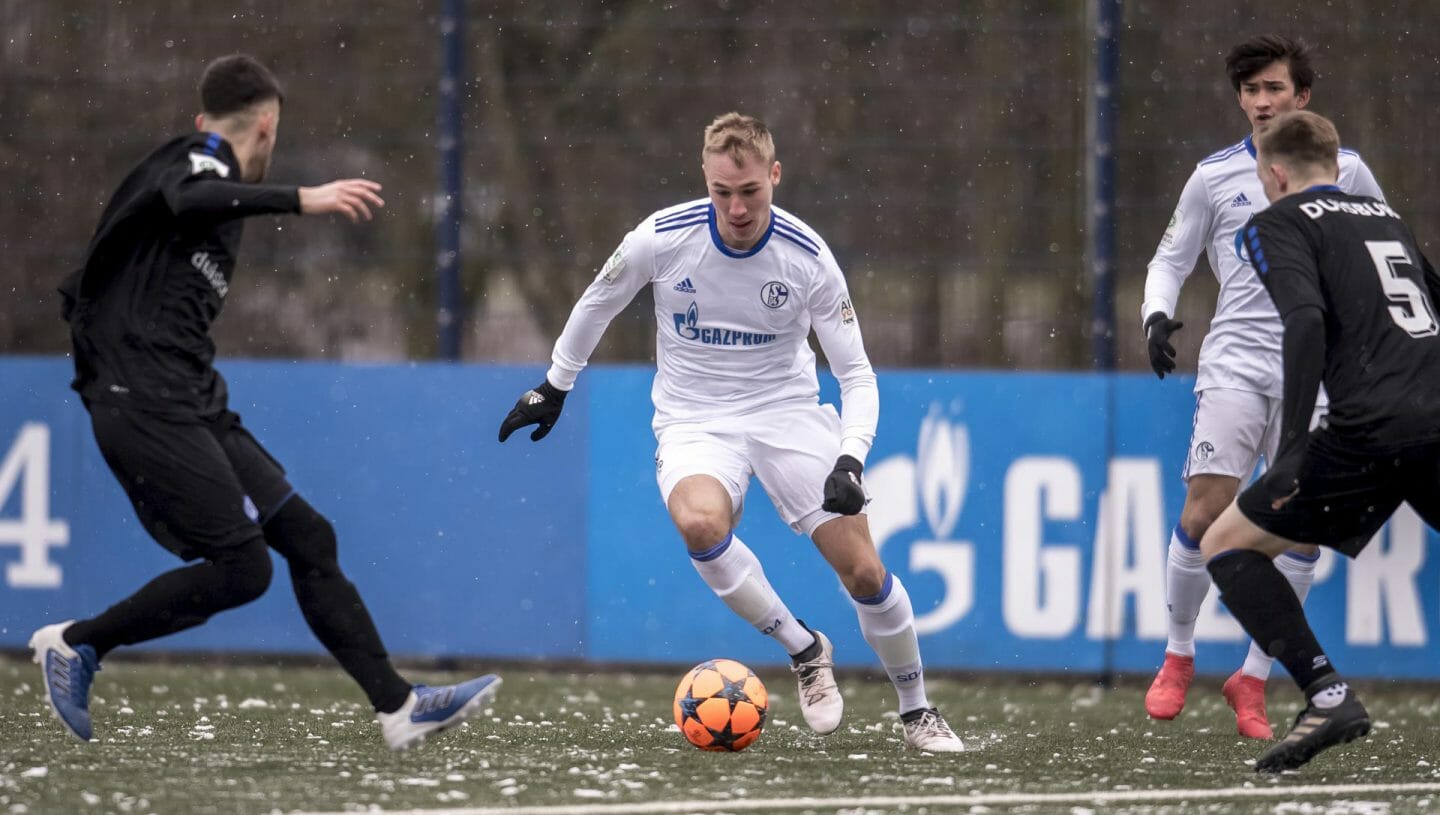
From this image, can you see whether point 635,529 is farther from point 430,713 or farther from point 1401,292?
point 1401,292

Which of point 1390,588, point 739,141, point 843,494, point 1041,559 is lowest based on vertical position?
point 1390,588

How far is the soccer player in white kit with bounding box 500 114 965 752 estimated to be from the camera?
6586 millimetres

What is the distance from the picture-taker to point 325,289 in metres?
9.90

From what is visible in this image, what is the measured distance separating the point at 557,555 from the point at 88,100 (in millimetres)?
3282

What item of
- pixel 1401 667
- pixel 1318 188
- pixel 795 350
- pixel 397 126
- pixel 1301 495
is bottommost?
pixel 1401 667

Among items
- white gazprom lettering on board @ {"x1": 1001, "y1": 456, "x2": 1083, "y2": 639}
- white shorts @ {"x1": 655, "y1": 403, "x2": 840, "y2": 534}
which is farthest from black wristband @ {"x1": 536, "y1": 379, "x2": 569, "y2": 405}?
white gazprom lettering on board @ {"x1": 1001, "y1": 456, "x2": 1083, "y2": 639}

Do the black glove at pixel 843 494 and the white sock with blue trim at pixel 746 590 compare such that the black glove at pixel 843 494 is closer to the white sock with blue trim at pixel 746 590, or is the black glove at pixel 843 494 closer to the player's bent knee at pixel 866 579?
the player's bent knee at pixel 866 579

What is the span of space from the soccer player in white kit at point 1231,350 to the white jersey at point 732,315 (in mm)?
1156

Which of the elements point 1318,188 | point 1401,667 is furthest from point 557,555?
point 1318,188

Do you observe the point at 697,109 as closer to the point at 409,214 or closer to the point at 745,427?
the point at 409,214

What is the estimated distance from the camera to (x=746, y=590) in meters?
6.71

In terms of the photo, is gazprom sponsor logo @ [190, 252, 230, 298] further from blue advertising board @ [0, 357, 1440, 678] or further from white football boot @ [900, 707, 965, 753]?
blue advertising board @ [0, 357, 1440, 678]

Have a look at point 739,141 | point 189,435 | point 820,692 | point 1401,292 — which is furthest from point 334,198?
point 1401,292

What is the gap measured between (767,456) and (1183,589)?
1.65m
